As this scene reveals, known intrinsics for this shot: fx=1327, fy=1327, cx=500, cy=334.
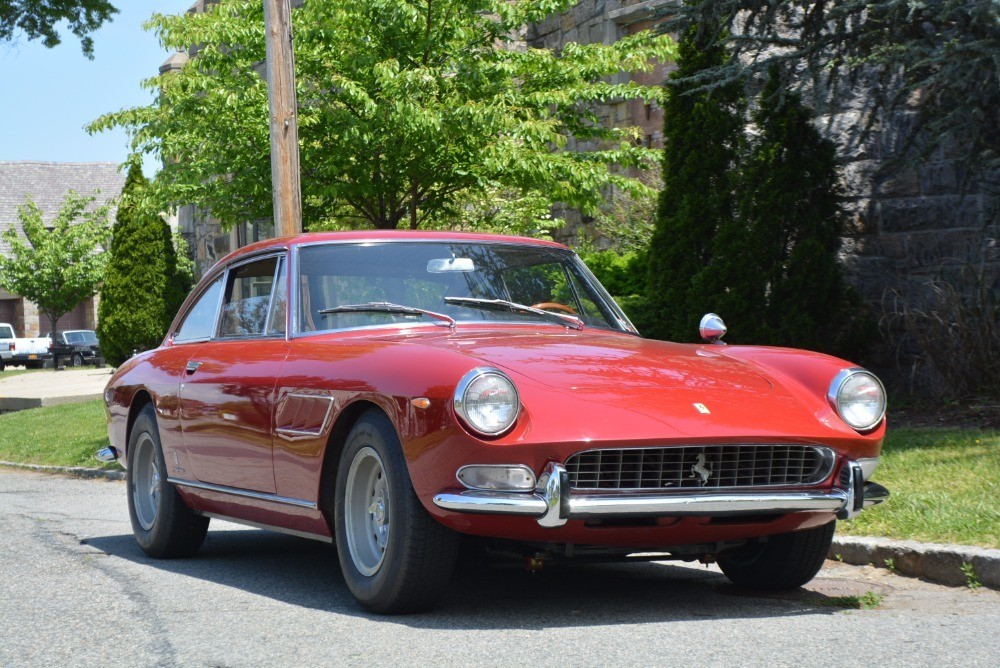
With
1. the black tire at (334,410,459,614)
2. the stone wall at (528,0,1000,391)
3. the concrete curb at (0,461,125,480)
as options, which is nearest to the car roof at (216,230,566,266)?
the black tire at (334,410,459,614)

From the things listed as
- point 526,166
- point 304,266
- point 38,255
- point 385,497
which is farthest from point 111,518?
point 38,255

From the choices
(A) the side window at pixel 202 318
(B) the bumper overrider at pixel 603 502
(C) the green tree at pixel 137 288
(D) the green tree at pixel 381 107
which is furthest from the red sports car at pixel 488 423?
(C) the green tree at pixel 137 288

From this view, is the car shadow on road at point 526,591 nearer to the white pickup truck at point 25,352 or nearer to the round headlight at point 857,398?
the round headlight at point 857,398

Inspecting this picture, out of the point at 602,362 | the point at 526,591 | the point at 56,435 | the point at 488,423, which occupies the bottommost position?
the point at 56,435

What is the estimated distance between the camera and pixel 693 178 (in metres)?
12.8

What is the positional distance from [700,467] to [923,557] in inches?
74.6

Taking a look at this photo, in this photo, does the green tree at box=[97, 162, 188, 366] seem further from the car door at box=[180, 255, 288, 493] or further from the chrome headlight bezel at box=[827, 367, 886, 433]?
the chrome headlight bezel at box=[827, 367, 886, 433]

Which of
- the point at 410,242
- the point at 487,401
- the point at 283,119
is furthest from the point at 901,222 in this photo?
the point at 487,401

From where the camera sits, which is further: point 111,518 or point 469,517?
point 111,518

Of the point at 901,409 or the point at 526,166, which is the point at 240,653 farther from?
the point at 526,166

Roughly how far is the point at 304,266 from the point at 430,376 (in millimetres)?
1633

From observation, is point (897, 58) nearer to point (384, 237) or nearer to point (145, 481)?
point (384, 237)

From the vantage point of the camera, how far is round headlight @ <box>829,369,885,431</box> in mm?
5402

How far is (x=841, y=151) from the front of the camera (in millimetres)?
13078
